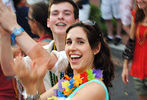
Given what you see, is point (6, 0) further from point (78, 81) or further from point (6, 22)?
point (78, 81)

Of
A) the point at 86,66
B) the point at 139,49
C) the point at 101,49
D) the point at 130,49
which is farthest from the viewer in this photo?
the point at 130,49

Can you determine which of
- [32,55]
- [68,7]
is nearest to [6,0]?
[68,7]

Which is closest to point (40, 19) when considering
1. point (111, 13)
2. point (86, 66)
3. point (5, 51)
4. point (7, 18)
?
point (5, 51)

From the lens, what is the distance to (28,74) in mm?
1259

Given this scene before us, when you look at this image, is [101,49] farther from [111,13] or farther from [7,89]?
[111,13]

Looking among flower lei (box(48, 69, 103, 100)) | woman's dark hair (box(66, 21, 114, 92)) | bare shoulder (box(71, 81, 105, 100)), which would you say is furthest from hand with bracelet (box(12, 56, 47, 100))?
woman's dark hair (box(66, 21, 114, 92))

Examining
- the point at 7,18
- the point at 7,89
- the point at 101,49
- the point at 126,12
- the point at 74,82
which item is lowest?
the point at 126,12

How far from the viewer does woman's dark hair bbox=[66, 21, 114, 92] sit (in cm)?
178

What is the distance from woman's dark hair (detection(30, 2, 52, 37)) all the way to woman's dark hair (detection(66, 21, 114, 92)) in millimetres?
816

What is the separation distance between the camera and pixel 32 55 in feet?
5.28

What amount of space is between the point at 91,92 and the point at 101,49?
0.49m

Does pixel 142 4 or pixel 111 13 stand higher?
pixel 142 4

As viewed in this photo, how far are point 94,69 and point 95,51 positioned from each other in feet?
0.47

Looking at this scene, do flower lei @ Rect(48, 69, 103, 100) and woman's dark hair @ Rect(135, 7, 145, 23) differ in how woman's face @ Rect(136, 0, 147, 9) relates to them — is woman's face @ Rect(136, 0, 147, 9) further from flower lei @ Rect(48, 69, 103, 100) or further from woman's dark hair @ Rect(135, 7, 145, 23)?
flower lei @ Rect(48, 69, 103, 100)
